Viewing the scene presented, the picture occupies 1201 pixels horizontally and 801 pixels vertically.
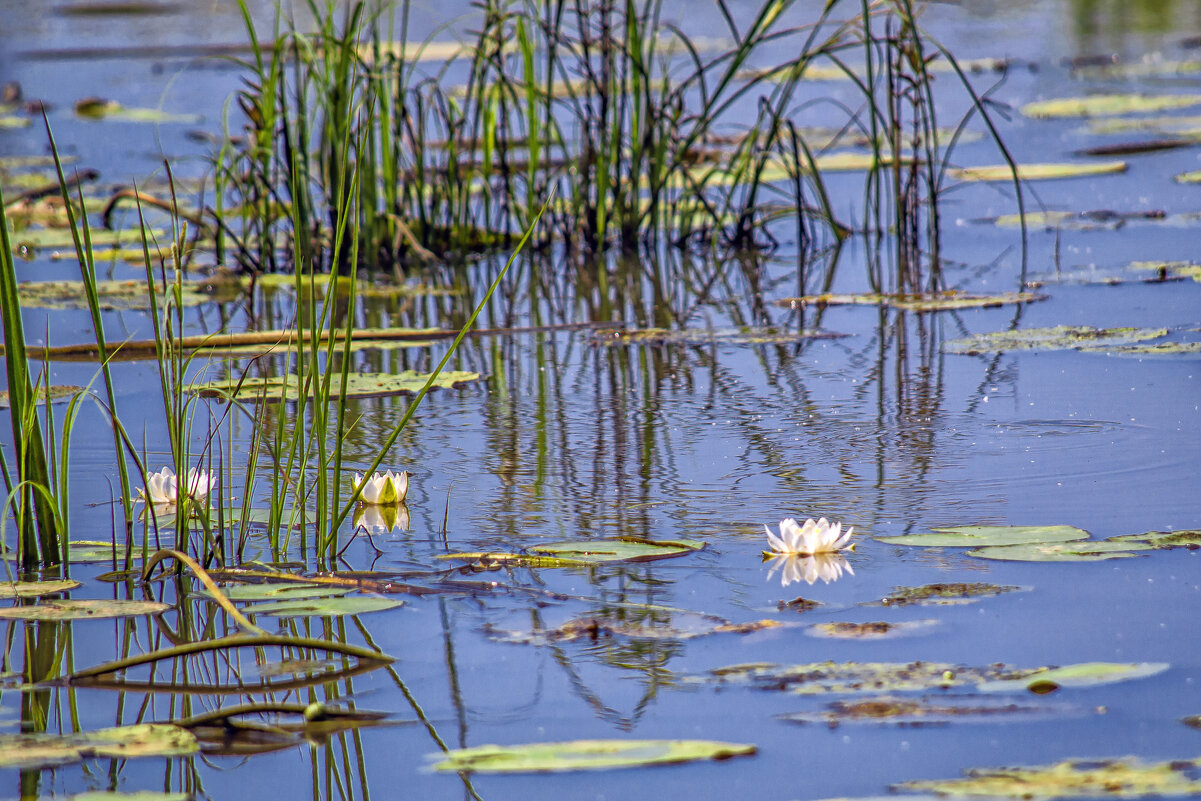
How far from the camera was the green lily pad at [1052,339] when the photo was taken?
3387 millimetres

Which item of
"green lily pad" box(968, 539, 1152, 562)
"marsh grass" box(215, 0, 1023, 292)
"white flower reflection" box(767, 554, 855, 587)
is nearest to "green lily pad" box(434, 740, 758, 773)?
"white flower reflection" box(767, 554, 855, 587)

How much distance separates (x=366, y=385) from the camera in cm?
327

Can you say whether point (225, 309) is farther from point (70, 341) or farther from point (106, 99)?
point (106, 99)

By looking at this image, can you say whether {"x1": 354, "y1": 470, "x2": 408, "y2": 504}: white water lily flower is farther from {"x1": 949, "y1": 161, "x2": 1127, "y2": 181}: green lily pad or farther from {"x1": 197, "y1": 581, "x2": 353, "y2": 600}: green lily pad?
{"x1": 949, "y1": 161, "x2": 1127, "y2": 181}: green lily pad

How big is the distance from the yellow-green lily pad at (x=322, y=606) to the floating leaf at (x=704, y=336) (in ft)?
6.00

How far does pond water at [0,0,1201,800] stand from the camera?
158 cm

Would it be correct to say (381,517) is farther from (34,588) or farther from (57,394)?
(57,394)

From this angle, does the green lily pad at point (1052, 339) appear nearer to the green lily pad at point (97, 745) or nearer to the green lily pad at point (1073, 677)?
the green lily pad at point (1073, 677)

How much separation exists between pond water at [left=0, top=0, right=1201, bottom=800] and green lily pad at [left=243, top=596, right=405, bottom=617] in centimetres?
4

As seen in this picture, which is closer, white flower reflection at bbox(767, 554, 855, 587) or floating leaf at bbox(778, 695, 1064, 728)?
floating leaf at bbox(778, 695, 1064, 728)

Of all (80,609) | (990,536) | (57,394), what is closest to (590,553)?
(990,536)

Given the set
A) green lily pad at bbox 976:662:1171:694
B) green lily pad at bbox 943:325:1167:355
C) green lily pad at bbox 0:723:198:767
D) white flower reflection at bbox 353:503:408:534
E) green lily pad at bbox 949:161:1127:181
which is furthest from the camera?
green lily pad at bbox 949:161:1127:181

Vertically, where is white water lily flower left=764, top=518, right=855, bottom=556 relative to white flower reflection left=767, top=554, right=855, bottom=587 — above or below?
above

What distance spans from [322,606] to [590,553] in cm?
40
